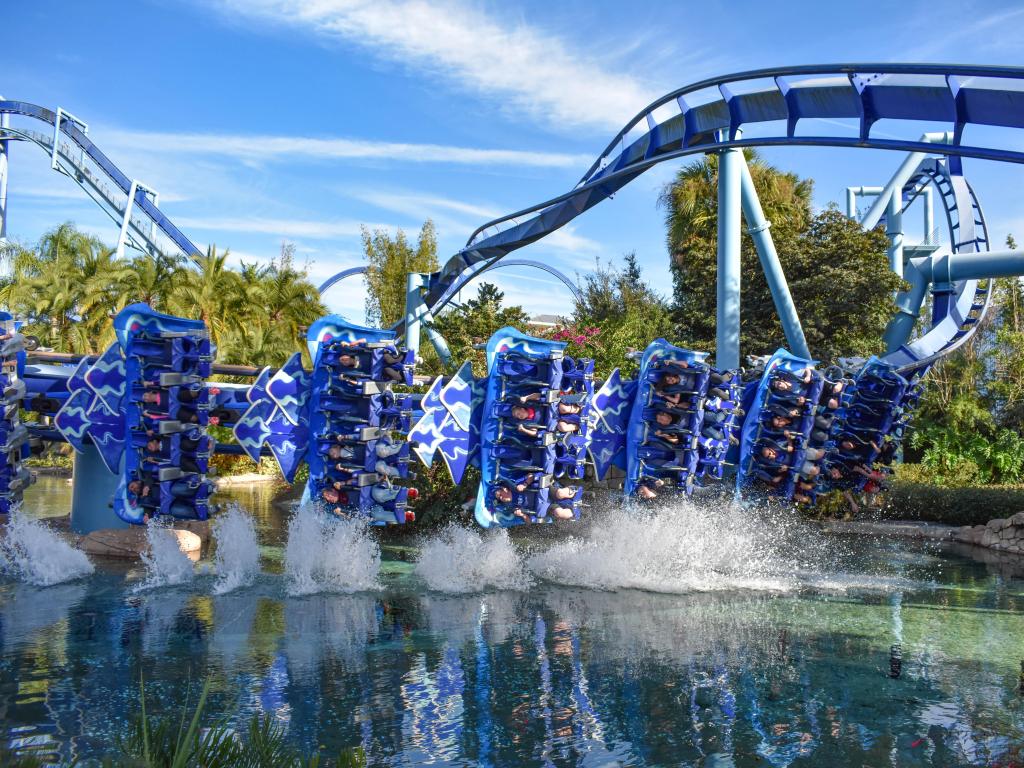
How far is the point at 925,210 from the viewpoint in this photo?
26.3m

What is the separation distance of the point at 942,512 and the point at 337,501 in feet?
43.0

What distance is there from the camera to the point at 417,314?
21.7 meters

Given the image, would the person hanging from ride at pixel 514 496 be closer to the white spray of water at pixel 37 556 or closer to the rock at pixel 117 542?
the rock at pixel 117 542

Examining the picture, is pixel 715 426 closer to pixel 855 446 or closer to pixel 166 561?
pixel 855 446

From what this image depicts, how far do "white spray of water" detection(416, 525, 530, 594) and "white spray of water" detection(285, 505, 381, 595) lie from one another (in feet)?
2.91

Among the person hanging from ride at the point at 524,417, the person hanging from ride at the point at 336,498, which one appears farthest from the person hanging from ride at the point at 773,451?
the person hanging from ride at the point at 336,498

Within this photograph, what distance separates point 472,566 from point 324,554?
1.88 metres

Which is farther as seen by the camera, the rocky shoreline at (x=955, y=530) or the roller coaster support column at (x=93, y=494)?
the rocky shoreline at (x=955, y=530)

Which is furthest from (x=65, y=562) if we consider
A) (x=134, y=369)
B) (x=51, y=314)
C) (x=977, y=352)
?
(x=977, y=352)

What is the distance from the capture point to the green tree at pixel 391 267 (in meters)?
40.9

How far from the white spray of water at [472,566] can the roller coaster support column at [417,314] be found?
9490 millimetres

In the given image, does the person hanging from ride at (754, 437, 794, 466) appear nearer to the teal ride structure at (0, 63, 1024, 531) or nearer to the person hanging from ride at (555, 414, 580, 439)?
the teal ride structure at (0, 63, 1024, 531)

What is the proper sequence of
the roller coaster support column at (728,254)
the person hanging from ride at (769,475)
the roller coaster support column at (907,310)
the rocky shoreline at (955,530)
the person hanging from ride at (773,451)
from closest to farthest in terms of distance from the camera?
1. the person hanging from ride at (773,451)
2. the person hanging from ride at (769,475)
3. the roller coaster support column at (728,254)
4. the rocky shoreline at (955,530)
5. the roller coaster support column at (907,310)

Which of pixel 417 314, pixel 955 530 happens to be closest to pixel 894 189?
pixel 955 530
